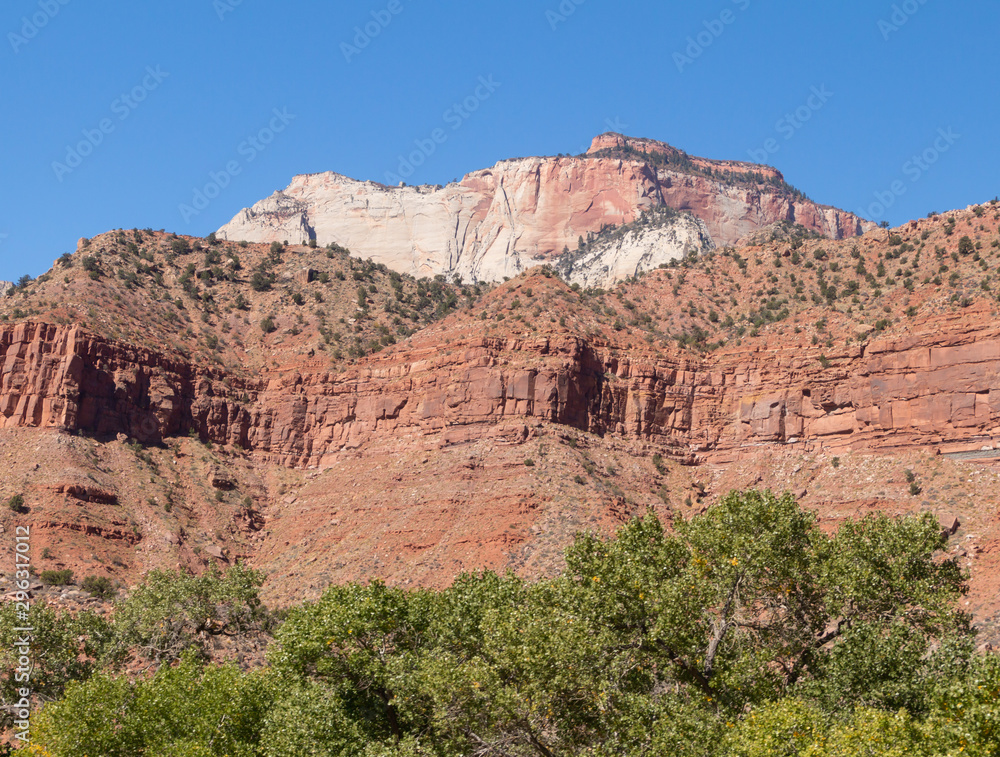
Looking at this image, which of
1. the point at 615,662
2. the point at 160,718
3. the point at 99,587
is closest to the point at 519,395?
the point at 99,587

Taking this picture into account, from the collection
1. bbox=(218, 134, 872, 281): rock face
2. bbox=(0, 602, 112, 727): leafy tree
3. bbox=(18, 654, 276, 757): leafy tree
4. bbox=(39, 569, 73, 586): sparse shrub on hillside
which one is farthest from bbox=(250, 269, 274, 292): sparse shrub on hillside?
bbox=(218, 134, 872, 281): rock face

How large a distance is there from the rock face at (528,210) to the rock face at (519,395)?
84398mm

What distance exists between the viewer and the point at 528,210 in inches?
6649

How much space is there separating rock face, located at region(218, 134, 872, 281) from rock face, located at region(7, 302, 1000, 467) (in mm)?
84398

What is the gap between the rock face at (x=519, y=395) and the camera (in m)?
65.4

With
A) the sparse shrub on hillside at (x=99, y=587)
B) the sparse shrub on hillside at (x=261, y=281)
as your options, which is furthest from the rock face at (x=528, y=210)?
the sparse shrub on hillside at (x=99, y=587)

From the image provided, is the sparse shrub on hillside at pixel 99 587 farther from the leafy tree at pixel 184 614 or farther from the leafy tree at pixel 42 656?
the leafy tree at pixel 42 656

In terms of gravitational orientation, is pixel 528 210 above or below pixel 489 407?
above

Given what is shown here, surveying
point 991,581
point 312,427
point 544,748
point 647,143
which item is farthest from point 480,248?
point 544,748

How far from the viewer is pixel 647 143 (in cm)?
18712

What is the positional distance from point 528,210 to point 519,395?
103564 millimetres

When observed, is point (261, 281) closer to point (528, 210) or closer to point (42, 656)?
point (42, 656)

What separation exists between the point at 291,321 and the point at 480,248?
82.8 meters

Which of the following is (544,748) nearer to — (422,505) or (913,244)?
(422,505)
